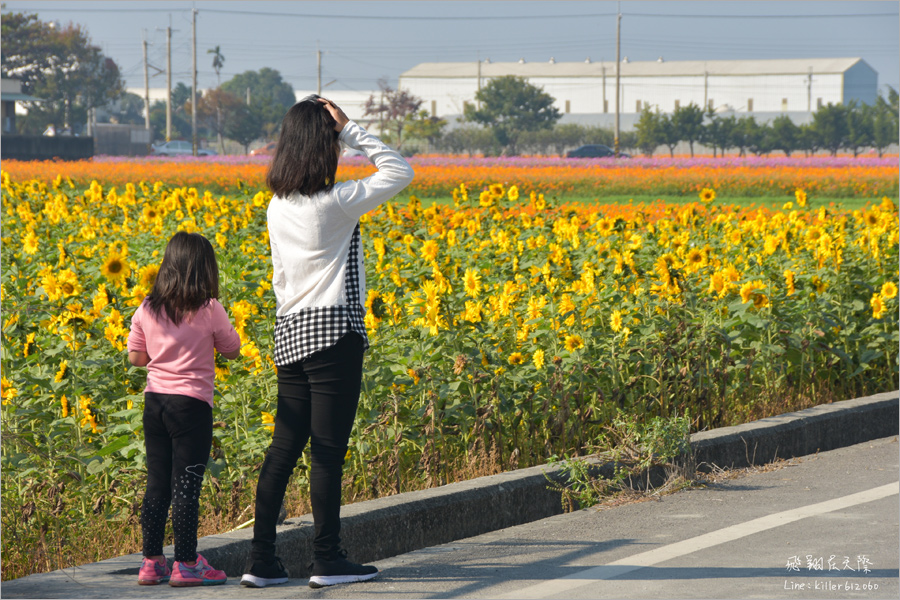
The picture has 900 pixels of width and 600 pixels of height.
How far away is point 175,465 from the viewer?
3965 mm

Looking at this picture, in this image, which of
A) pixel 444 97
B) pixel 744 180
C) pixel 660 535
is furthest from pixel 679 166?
pixel 444 97

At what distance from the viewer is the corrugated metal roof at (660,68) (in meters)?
112

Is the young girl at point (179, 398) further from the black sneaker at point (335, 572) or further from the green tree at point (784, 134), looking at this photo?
the green tree at point (784, 134)

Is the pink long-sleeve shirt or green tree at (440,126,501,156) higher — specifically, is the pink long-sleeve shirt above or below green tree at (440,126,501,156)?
below

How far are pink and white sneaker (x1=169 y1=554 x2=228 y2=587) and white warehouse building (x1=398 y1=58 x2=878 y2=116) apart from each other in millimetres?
106332

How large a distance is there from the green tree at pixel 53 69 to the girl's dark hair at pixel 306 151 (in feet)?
239

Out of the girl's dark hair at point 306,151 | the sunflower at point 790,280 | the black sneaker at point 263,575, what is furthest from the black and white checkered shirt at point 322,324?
the sunflower at point 790,280

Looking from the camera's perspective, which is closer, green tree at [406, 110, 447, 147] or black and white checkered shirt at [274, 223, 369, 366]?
black and white checkered shirt at [274, 223, 369, 366]

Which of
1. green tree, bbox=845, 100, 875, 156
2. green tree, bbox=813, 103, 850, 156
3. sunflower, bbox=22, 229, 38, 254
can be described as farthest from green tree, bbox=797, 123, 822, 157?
sunflower, bbox=22, 229, 38, 254

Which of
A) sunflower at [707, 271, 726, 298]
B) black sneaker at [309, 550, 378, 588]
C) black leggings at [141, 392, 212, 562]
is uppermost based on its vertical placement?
sunflower at [707, 271, 726, 298]

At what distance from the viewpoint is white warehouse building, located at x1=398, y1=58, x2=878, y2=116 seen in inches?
4363

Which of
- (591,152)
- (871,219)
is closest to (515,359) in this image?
(871,219)

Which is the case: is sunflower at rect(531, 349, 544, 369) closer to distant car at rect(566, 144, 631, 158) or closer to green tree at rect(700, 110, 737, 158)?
distant car at rect(566, 144, 631, 158)

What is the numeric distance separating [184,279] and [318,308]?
491 mm
